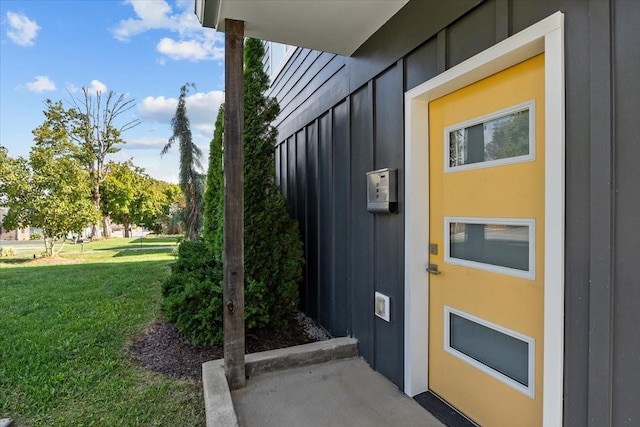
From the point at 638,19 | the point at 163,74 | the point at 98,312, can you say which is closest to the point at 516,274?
the point at 638,19

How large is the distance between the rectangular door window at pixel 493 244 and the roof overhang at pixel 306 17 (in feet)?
4.88

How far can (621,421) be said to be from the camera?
115cm

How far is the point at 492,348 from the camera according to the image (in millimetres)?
1818

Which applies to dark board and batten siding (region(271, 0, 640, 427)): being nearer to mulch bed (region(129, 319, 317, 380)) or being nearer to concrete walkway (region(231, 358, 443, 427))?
concrete walkway (region(231, 358, 443, 427))

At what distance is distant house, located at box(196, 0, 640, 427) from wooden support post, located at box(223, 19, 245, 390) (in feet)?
1.03

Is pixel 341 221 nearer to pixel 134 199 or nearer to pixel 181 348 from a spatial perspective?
pixel 181 348

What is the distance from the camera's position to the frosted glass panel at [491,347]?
65.3 inches

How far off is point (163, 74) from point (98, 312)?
1527cm

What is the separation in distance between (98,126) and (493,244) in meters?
23.9

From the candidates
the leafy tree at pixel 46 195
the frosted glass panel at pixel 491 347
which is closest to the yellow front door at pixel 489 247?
the frosted glass panel at pixel 491 347

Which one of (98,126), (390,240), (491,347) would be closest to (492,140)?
(390,240)

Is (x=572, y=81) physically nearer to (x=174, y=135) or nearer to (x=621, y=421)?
(x=621, y=421)

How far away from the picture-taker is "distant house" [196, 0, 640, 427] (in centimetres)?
117

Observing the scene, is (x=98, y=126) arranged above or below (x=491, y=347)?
above
